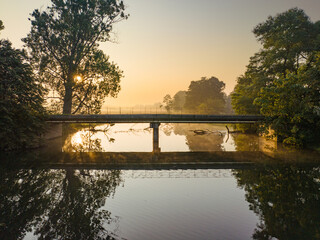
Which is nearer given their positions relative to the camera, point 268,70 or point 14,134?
point 14,134

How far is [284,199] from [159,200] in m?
7.95

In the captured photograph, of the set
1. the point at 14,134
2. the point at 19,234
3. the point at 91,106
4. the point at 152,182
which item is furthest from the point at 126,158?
the point at 91,106

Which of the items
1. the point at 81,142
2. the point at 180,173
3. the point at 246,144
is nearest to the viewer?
the point at 180,173

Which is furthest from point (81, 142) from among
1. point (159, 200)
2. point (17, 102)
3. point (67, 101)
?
point (159, 200)

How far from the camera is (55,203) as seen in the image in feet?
42.4

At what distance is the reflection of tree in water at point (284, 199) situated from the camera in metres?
10.1

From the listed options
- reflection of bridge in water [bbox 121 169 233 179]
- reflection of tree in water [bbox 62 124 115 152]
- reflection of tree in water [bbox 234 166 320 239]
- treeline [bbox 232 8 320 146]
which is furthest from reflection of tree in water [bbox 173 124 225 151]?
reflection of tree in water [bbox 62 124 115 152]

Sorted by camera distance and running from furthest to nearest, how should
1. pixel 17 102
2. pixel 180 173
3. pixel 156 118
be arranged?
1. pixel 156 118
2. pixel 17 102
3. pixel 180 173

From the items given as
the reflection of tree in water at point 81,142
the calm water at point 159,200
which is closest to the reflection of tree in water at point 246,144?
the calm water at point 159,200

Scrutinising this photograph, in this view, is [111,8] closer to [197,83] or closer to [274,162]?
[274,162]

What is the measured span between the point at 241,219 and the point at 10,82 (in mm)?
32771

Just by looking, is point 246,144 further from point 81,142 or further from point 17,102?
point 17,102

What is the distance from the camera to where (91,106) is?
155 feet

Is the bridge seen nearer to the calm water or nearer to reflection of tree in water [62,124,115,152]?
reflection of tree in water [62,124,115,152]
